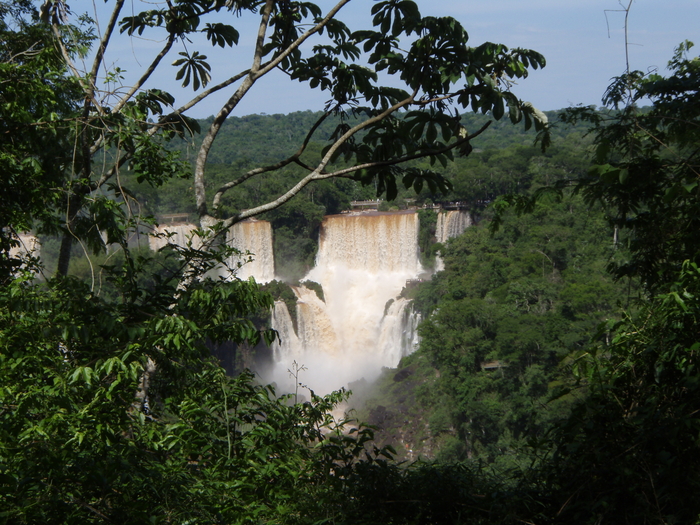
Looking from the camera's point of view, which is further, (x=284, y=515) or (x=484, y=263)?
(x=484, y=263)

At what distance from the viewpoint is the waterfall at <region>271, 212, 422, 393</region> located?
22.3 m

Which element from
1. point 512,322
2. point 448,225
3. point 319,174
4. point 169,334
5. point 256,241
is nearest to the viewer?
point 169,334

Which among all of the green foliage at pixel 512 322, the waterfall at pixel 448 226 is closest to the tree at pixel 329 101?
the green foliage at pixel 512 322

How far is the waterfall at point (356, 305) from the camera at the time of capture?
22.3 metres

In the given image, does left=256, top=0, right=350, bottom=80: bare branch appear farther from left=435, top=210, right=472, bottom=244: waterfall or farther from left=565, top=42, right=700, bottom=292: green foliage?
left=435, top=210, right=472, bottom=244: waterfall

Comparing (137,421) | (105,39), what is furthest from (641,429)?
(105,39)

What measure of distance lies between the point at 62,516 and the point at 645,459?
5.54 feet

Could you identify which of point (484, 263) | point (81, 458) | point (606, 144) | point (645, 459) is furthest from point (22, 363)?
point (484, 263)

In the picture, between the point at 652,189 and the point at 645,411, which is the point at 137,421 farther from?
the point at 652,189

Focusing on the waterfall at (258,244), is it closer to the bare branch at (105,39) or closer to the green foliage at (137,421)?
the bare branch at (105,39)

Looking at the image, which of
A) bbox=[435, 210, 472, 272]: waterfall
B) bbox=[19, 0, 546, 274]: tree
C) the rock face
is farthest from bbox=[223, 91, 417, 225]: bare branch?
bbox=[435, 210, 472, 272]: waterfall

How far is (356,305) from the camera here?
78.9ft

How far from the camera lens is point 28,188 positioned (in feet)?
8.17

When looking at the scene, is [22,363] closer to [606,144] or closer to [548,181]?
[606,144]
